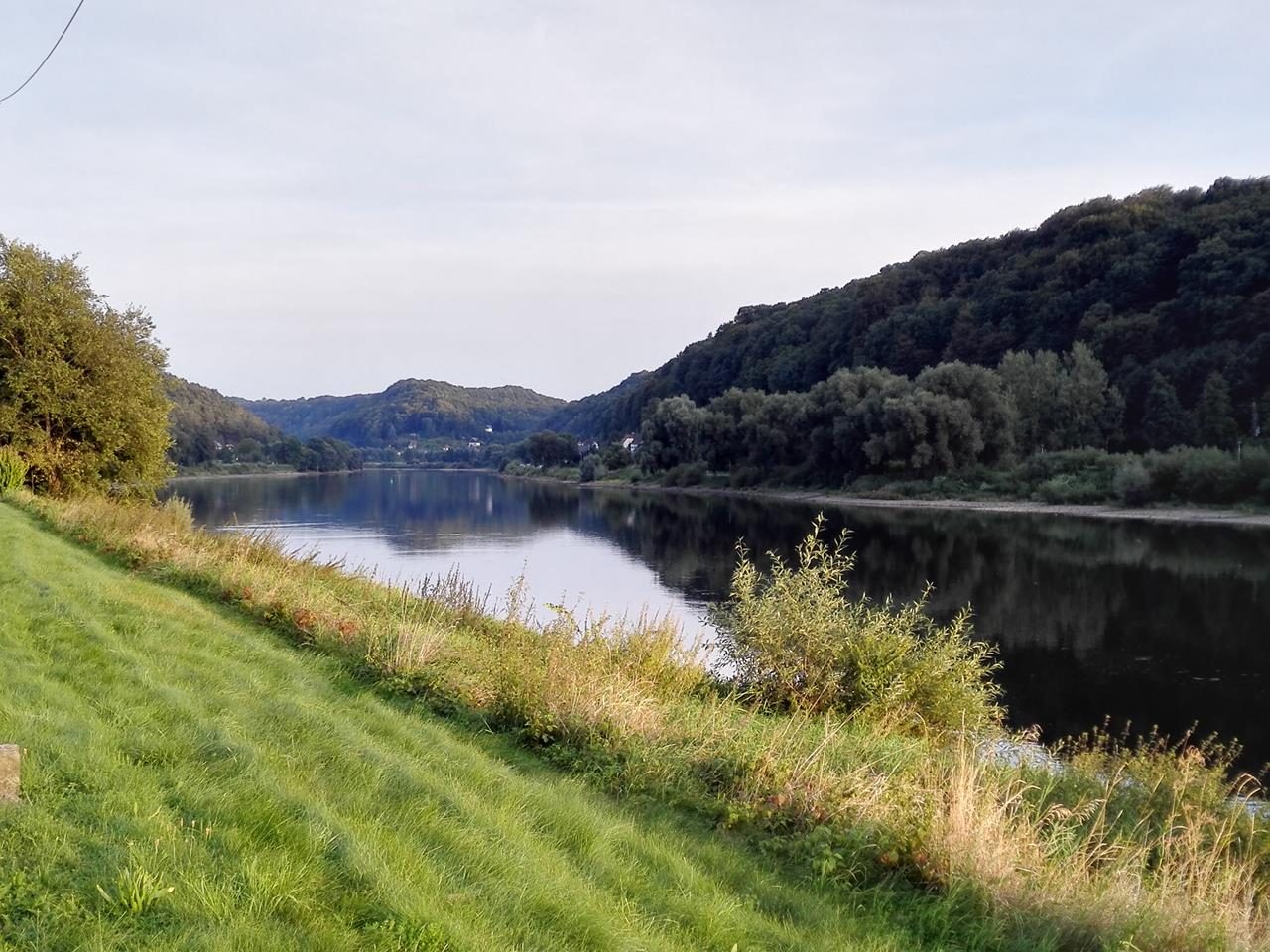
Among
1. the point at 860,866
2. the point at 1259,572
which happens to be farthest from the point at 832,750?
the point at 1259,572

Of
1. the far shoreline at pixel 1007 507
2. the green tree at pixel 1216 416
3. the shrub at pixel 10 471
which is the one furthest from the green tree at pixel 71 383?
the green tree at pixel 1216 416

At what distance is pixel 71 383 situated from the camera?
24062mm

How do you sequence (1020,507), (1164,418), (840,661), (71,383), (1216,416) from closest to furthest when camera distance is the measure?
(840,661) → (71,383) → (1020,507) → (1216,416) → (1164,418)

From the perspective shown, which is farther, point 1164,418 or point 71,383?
point 1164,418

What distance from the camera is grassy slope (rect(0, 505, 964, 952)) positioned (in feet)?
11.2

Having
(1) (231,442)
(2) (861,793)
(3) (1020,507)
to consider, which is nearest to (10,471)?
(2) (861,793)

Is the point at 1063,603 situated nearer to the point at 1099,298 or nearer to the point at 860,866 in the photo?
the point at 860,866

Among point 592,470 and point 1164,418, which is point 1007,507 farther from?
point 592,470

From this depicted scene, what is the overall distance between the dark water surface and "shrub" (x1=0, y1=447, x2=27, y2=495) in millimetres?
5938

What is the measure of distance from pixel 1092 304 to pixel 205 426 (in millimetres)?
112338

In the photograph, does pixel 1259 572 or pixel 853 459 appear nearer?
pixel 1259 572

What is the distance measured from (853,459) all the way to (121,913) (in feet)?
238

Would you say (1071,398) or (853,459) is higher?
(1071,398)

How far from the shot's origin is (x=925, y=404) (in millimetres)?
66500
